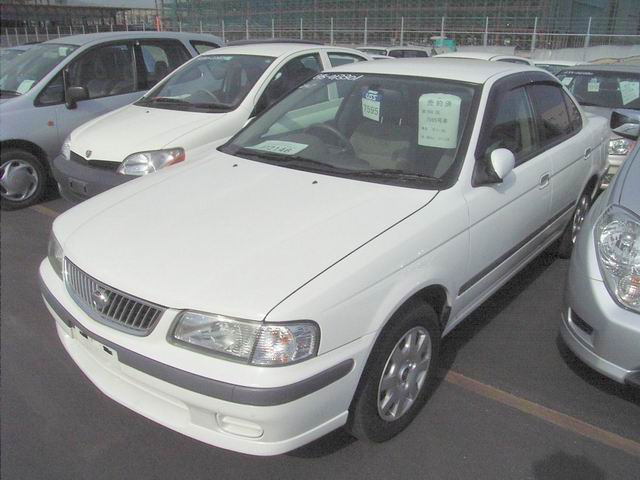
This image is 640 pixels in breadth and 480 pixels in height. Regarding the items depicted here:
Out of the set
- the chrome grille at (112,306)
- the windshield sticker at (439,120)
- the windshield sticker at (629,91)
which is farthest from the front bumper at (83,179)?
the windshield sticker at (629,91)

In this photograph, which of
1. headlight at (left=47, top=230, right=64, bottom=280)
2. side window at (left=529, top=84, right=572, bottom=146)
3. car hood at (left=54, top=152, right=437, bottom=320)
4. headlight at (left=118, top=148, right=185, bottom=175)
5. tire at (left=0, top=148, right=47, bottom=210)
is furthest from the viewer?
tire at (left=0, top=148, right=47, bottom=210)

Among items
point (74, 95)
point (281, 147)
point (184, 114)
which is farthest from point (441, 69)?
point (74, 95)

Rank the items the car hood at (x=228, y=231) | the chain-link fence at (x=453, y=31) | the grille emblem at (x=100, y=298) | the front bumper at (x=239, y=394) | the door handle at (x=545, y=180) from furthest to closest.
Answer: the chain-link fence at (x=453, y=31), the door handle at (x=545, y=180), the grille emblem at (x=100, y=298), the car hood at (x=228, y=231), the front bumper at (x=239, y=394)

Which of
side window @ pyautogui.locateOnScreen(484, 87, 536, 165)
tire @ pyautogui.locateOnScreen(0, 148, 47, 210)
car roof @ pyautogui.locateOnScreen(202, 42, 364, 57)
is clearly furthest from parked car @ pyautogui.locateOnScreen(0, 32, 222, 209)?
side window @ pyautogui.locateOnScreen(484, 87, 536, 165)

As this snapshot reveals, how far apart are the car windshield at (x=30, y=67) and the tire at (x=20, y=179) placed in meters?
0.71

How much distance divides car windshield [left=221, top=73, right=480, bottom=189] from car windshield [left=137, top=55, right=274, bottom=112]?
71.7 inches

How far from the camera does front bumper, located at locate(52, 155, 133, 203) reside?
4594 millimetres

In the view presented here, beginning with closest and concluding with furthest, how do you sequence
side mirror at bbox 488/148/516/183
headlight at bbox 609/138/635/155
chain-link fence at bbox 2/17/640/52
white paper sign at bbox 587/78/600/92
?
side mirror at bbox 488/148/516/183, headlight at bbox 609/138/635/155, white paper sign at bbox 587/78/600/92, chain-link fence at bbox 2/17/640/52

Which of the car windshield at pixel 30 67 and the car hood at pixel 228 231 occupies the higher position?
the car windshield at pixel 30 67

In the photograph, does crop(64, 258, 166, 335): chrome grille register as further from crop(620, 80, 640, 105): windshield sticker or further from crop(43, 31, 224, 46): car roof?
crop(620, 80, 640, 105): windshield sticker

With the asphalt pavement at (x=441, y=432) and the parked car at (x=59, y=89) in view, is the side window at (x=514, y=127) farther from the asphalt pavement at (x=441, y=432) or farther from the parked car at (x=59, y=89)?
the parked car at (x=59, y=89)

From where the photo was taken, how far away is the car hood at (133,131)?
4.72 meters

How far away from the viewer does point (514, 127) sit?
3.31m

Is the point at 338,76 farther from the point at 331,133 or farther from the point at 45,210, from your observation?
the point at 45,210
